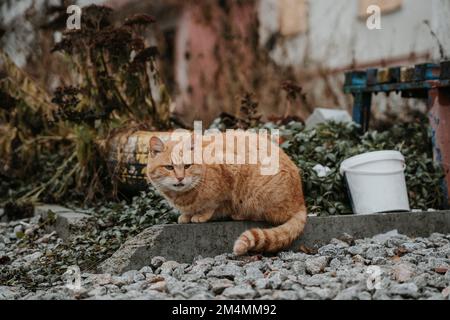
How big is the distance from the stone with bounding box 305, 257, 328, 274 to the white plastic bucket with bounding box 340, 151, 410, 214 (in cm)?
89

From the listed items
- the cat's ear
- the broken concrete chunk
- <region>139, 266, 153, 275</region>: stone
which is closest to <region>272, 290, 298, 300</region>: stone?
<region>139, 266, 153, 275</region>: stone

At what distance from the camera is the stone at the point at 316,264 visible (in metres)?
3.24

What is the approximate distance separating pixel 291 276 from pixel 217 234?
0.68 metres

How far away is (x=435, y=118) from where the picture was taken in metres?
4.57

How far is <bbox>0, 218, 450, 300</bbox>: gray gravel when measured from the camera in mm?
2775

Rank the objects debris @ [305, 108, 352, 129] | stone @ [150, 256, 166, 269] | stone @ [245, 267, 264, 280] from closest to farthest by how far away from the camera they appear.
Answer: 1. stone @ [245, 267, 264, 280]
2. stone @ [150, 256, 166, 269]
3. debris @ [305, 108, 352, 129]

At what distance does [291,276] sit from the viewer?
306 cm

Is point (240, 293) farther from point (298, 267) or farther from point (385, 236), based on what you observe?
point (385, 236)

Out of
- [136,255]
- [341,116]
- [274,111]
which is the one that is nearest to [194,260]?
[136,255]

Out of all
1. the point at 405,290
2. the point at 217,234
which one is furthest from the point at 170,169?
the point at 405,290

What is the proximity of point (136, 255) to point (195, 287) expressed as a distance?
616mm

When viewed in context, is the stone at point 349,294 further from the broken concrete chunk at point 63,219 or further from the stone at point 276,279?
the broken concrete chunk at point 63,219

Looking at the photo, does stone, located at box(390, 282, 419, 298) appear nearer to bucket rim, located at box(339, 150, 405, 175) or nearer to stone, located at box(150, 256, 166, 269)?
stone, located at box(150, 256, 166, 269)
